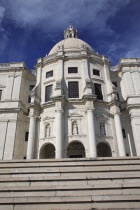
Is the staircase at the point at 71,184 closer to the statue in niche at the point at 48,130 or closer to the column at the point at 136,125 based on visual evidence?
the statue in niche at the point at 48,130

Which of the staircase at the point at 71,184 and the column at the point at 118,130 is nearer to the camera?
the staircase at the point at 71,184

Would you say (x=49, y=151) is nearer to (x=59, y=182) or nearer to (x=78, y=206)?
(x=59, y=182)

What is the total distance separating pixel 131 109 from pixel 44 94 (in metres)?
13.3

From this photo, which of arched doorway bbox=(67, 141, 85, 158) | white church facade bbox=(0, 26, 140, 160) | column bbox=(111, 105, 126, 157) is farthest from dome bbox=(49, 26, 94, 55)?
arched doorway bbox=(67, 141, 85, 158)

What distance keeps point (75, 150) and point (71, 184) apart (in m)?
15.3

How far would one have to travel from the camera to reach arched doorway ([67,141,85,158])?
79.7 ft

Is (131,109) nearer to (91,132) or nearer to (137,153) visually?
(137,153)

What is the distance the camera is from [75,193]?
8.68 metres

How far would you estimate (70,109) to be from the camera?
80.6 ft

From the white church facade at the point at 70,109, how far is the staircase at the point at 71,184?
10074mm

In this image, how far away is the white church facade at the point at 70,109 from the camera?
22.9 metres

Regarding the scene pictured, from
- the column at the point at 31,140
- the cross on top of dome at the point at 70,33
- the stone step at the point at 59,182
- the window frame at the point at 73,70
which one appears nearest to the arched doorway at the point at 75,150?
the column at the point at 31,140

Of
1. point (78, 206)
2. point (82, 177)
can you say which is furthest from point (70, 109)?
point (78, 206)

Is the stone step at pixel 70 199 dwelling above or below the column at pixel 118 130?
below
